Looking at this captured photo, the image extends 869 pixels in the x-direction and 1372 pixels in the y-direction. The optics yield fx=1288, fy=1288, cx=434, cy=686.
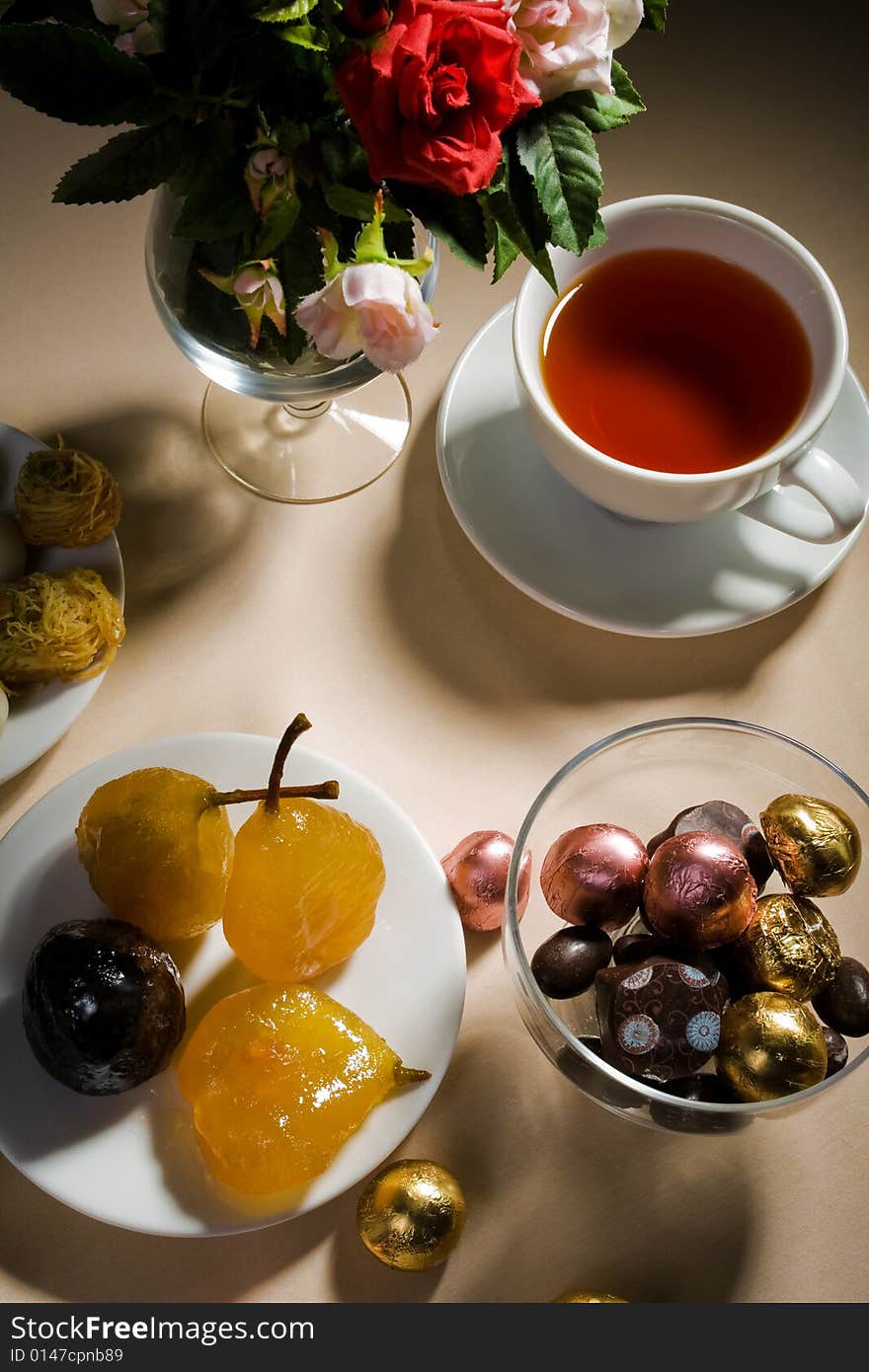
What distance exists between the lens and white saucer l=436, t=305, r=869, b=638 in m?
0.80

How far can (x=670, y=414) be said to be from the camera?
78 centimetres

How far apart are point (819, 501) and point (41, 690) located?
48 cm

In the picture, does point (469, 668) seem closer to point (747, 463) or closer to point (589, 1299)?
point (747, 463)

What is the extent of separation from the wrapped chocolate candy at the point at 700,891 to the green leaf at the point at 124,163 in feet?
1.36

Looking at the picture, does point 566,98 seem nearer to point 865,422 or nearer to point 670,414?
point 670,414

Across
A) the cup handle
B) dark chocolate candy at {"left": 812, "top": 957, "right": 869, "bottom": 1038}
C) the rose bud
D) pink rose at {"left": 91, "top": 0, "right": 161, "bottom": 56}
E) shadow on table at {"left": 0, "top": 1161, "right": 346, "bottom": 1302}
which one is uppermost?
pink rose at {"left": 91, "top": 0, "right": 161, "bottom": 56}

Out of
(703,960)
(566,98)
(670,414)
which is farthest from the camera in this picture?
(670,414)

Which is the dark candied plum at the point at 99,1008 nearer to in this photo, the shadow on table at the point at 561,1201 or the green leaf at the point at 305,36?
the shadow on table at the point at 561,1201

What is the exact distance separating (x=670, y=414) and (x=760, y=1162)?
442 millimetres

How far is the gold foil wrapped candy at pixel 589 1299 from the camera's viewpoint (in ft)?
2.26

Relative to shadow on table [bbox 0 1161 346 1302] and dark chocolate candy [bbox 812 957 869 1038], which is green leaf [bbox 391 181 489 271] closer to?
dark chocolate candy [bbox 812 957 869 1038]

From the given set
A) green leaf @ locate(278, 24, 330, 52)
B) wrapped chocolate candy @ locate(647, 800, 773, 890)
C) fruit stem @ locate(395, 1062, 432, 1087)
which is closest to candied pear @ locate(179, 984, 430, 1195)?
fruit stem @ locate(395, 1062, 432, 1087)

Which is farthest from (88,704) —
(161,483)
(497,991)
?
(497,991)

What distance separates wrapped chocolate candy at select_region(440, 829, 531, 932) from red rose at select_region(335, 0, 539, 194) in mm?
376
